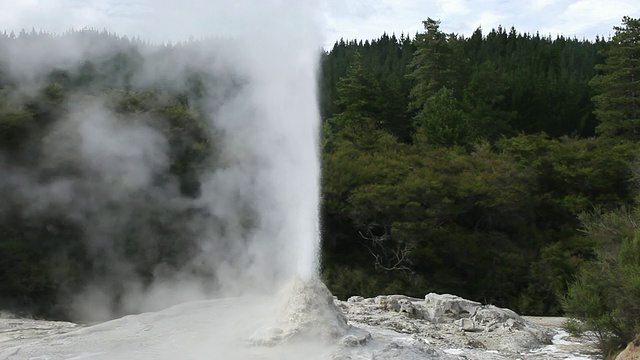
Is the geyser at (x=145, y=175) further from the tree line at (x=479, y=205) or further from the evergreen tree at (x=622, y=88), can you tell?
the evergreen tree at (x=622, y=88)

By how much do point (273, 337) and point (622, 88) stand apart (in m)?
24.3

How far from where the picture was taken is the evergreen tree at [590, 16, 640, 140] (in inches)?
1023

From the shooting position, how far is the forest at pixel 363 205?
14.1 m

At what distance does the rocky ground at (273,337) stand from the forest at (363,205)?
1.44 meters

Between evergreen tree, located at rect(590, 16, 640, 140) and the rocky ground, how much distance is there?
753 inches

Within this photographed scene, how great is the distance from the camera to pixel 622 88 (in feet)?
87.6

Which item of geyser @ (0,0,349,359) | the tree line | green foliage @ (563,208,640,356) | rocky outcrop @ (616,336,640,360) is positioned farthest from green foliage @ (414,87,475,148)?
rocky outcrop @ (616,336,640,360)

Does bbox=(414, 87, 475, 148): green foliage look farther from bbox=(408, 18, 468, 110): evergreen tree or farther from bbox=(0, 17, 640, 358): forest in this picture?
bbox=(408, 18, 468, 110): evergreen tree

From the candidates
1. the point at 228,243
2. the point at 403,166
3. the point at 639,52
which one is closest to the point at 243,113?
the point at 228,243

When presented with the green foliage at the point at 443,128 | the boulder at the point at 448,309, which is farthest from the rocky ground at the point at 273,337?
the green foliage at the point at 443,128

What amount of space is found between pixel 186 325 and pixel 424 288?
34.3ft

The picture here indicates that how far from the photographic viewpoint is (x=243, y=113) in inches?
606

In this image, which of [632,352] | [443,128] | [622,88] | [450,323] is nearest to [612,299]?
[632,352]

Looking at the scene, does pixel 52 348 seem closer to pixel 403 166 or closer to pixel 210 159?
pixel 210 159
